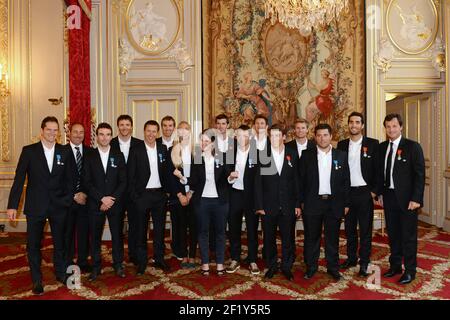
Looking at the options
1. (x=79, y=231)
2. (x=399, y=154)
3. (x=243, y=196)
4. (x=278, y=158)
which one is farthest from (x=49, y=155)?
(x=399, y=154)

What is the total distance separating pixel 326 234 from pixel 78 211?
277 cm

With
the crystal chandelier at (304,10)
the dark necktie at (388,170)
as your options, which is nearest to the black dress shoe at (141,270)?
the dark necktie at (388,170)

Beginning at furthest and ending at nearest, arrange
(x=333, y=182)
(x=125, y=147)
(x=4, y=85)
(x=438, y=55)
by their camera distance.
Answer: (x=4, y=85) < (x=438, y=55) < (x=125, y=147) < (x=333, y=182)

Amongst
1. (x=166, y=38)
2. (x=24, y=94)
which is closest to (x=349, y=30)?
(x=166, y=38)

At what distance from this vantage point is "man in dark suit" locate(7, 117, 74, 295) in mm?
3760

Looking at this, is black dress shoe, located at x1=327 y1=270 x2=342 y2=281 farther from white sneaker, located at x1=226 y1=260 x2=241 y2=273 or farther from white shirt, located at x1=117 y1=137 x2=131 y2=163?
white shirt, located at x1=117 y1=137 x2=131 y2=163

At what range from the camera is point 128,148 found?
15.0ft

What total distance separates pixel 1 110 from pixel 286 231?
18.9 feet

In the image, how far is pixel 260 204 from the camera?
13.5 ft

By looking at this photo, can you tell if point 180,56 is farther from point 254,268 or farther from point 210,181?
point 254,268

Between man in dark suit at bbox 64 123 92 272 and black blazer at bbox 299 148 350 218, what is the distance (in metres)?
2.40

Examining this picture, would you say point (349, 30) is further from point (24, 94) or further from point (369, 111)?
point (24, 94)

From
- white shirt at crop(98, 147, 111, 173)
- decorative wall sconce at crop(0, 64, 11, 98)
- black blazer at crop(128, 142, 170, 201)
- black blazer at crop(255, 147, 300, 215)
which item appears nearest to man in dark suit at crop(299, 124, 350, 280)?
black blazer at crop(255, 147, 300, 215)

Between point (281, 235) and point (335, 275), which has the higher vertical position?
point (281, 235)
